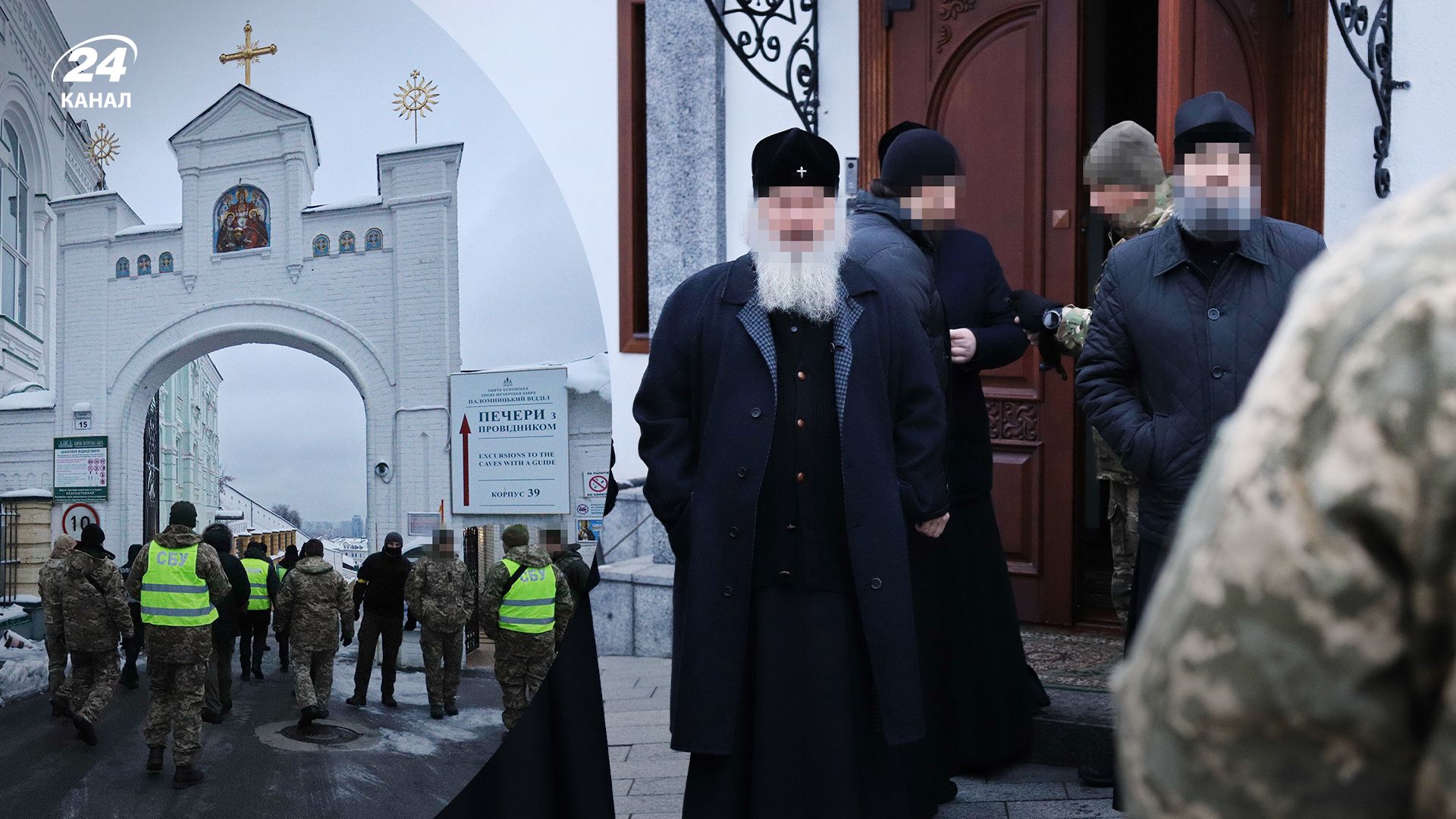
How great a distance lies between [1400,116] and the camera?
4297mm

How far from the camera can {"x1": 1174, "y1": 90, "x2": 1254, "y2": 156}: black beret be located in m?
2.74

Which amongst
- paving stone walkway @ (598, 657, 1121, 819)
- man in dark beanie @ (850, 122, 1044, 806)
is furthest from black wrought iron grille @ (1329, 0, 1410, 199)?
paving stone walkway @ (598, 657, 1121, 819)

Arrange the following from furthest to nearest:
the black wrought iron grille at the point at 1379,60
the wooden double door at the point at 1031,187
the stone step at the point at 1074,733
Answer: the wooden double door at the point at 1031,187 → the black wrought iron grille at the point at 1379,60 → the stone step at the point at 1074,733

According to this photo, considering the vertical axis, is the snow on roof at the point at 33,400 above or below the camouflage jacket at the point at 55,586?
above

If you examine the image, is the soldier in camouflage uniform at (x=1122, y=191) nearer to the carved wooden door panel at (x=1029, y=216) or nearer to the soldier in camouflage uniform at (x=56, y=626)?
the carved wooden door panel at (x=1029, y=216)

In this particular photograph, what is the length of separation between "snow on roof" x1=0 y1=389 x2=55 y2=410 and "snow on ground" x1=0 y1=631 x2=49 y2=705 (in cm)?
23

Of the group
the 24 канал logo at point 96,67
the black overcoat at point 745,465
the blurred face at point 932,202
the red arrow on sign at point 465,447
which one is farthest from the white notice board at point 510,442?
the blurred face at point 932,202

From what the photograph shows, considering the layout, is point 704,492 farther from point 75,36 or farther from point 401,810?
point 75,36

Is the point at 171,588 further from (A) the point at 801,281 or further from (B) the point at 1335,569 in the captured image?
(A) the point at 801,281

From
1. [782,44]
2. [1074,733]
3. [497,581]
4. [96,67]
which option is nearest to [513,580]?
[497,581]

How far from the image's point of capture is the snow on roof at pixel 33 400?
122cm

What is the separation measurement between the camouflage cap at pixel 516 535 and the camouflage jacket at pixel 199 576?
0.31m

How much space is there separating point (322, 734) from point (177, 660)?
0.19 meters

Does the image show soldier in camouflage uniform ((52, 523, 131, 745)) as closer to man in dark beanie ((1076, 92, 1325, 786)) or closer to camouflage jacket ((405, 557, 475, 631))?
camouflage jacket ((405, 557, 475, 631))
